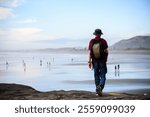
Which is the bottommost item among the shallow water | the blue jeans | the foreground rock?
the shallow water

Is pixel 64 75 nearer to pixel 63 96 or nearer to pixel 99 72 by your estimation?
pixel 63 96

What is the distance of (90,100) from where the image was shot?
6.72m

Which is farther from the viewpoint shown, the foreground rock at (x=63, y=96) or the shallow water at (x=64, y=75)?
the shallow water at (x=64, y=75)

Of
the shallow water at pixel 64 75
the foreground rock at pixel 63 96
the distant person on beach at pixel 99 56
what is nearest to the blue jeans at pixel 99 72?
the distant person on beach at pixel 99 56

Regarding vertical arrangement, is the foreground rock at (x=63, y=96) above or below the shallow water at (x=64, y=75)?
above

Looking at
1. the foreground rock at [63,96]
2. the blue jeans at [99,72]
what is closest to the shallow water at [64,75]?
the foreground rock at [63,96]

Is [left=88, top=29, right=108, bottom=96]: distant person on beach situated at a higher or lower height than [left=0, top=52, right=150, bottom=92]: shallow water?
higher

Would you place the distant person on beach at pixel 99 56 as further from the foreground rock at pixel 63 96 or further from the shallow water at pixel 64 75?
the shallow water at pixel 64 75

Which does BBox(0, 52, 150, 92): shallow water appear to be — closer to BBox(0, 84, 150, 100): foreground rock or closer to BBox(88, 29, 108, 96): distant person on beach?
BBox(0, 84, 150, 100): foreground rock

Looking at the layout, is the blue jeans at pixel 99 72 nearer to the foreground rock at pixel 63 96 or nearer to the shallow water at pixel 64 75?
the foreground rock at pixel 63 96

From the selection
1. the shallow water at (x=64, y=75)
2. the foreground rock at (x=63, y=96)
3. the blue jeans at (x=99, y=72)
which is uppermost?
the blue jeans at (x=99, y=72)

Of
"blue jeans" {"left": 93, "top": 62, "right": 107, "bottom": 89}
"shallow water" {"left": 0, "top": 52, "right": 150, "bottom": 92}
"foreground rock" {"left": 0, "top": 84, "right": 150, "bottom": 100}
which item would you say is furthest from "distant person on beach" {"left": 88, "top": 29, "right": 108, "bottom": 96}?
"shallow water" {"left": 0, "top": 52, "right": 150, "bottom": 92}

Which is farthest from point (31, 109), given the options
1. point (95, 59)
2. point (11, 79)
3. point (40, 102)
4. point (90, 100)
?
point (11, 79)

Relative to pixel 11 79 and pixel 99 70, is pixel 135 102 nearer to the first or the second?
pixel 99 70
